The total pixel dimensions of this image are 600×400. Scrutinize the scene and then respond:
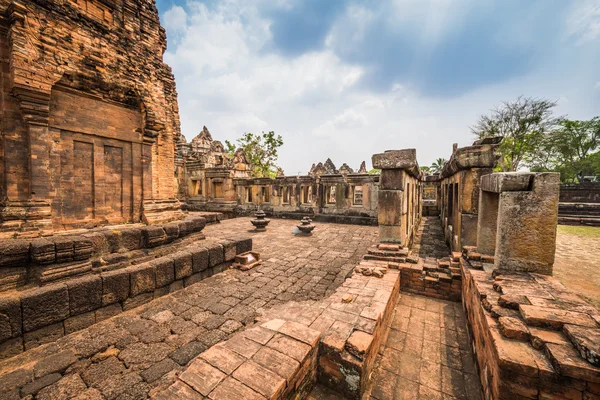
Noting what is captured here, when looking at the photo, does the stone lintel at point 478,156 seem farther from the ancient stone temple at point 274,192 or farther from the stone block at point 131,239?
the stone block at point 131,239

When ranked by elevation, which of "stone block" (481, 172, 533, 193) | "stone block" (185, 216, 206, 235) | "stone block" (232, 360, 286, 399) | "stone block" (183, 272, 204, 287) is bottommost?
"stone block" (183, 272, 204, 287)

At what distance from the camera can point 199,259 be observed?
4.20 m

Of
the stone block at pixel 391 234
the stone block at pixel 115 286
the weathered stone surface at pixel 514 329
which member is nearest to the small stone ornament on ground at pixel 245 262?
the stone block at pixel 115 286

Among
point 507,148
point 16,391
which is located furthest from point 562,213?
point 16,391

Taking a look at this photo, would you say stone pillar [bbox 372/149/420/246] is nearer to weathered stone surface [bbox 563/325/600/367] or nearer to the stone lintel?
the stone lintel

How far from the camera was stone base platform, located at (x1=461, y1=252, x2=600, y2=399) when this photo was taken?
4.55ft

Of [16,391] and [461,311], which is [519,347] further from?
[16,391]

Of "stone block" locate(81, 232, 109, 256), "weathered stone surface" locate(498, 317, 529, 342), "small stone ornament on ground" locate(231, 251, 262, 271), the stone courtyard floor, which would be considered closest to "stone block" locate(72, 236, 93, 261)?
"stone block" locate(81, 232, 109, 256)

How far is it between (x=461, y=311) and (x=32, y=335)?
5288 mm

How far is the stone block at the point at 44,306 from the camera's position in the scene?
99.3 inches

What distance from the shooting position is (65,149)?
4203mm

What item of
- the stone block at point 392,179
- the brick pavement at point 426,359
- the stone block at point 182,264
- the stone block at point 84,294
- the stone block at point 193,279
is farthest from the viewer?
the stone block at point 392,179

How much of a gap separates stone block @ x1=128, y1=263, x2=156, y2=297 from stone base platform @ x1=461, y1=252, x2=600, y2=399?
4.08 meters

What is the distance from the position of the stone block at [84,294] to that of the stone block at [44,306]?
0.17ft
